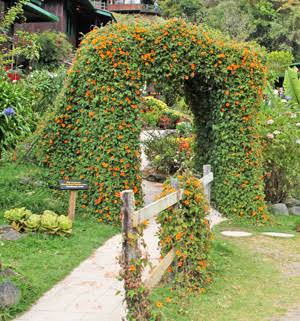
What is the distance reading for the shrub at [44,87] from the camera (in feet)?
48.5

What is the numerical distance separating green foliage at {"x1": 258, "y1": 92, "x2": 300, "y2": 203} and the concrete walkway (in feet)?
A: 16.8

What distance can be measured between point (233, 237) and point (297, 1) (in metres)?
39.4

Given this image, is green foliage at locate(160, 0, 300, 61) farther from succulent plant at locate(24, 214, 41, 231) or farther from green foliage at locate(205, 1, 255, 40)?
succulent plant at locate(24, 214, 41, 231)

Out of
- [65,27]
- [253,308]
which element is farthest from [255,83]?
[65,27]

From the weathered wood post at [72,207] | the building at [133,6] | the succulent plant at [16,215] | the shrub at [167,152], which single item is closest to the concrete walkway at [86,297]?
the succulent plant at [16,215]

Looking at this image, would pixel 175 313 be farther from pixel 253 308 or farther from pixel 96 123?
pixel 96 123

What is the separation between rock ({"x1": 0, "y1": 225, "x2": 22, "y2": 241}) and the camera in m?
8.11

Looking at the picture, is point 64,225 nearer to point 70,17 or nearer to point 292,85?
point 292,85

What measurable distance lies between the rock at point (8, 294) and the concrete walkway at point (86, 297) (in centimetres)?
18

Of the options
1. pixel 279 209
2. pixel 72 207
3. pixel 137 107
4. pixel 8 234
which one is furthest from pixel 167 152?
pixel 8 234

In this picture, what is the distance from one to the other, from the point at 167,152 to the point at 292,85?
3711 millimetres

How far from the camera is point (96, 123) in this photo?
982 cm

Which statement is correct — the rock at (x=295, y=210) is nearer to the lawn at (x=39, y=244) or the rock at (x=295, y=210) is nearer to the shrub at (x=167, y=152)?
the shrub at (x=167, y=152)

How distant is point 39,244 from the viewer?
7965mm
